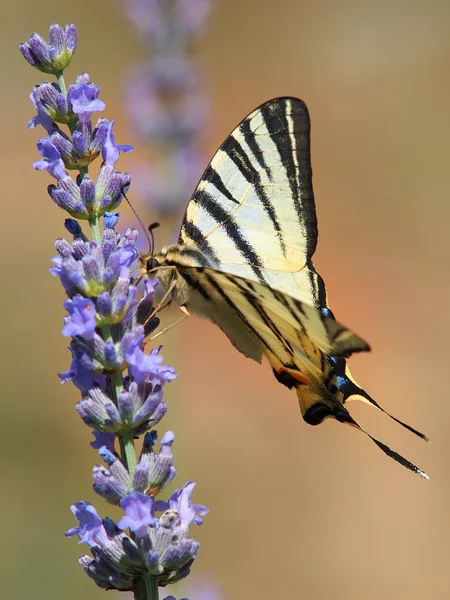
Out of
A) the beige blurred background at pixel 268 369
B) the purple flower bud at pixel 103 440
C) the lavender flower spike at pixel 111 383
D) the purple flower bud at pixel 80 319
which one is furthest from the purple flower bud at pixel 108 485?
the beige blurred background at pixel 268 369

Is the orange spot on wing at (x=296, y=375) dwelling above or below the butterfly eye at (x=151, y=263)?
below

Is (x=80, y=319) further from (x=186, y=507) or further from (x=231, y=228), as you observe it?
(x=231, y=228)

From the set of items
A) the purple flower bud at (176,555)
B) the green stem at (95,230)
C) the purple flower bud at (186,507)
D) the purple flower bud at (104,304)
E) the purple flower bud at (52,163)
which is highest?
the purple flower bud at (52,163)

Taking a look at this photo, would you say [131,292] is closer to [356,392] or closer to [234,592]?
[356,392]

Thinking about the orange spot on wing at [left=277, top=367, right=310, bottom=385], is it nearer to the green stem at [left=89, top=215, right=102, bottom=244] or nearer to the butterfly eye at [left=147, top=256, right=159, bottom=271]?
the butterfly eye at [left=147, top=256, right=159, bottom=271]

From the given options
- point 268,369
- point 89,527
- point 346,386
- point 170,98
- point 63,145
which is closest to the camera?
point 89,527

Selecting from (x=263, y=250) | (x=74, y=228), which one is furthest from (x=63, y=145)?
(x=263, y=250)

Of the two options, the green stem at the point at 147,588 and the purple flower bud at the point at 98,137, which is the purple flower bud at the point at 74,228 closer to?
the purple flower bud at the point at 98,137
